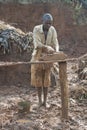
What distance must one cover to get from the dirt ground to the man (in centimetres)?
54

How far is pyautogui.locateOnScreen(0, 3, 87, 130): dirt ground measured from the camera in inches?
258

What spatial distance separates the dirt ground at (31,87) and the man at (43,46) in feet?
1.76

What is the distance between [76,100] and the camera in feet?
25.9

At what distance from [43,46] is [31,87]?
2320 mm

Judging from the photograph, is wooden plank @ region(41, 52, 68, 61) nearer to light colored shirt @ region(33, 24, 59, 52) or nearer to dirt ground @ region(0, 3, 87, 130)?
light colored shirt @ region(33, 24, 59, 52)

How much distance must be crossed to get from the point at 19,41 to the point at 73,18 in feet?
24.3

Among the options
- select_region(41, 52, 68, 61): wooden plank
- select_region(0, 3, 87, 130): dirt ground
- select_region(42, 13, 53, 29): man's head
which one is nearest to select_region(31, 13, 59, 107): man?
select_region(42, 13, 53, 29): man's head

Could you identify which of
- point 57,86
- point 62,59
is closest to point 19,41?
point 57,86

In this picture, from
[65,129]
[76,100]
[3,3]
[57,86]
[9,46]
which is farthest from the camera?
[3,3]

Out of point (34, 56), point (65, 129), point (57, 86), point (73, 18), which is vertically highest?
point (73, 18)

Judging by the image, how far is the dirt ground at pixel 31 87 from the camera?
6.55 metres

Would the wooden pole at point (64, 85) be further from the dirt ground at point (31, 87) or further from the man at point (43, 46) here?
the man at point (43, 46)

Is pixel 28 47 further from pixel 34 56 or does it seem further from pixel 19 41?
pixel 34 56

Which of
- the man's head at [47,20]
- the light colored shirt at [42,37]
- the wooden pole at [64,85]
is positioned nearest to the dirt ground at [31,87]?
the wooden pole at [64,85]
